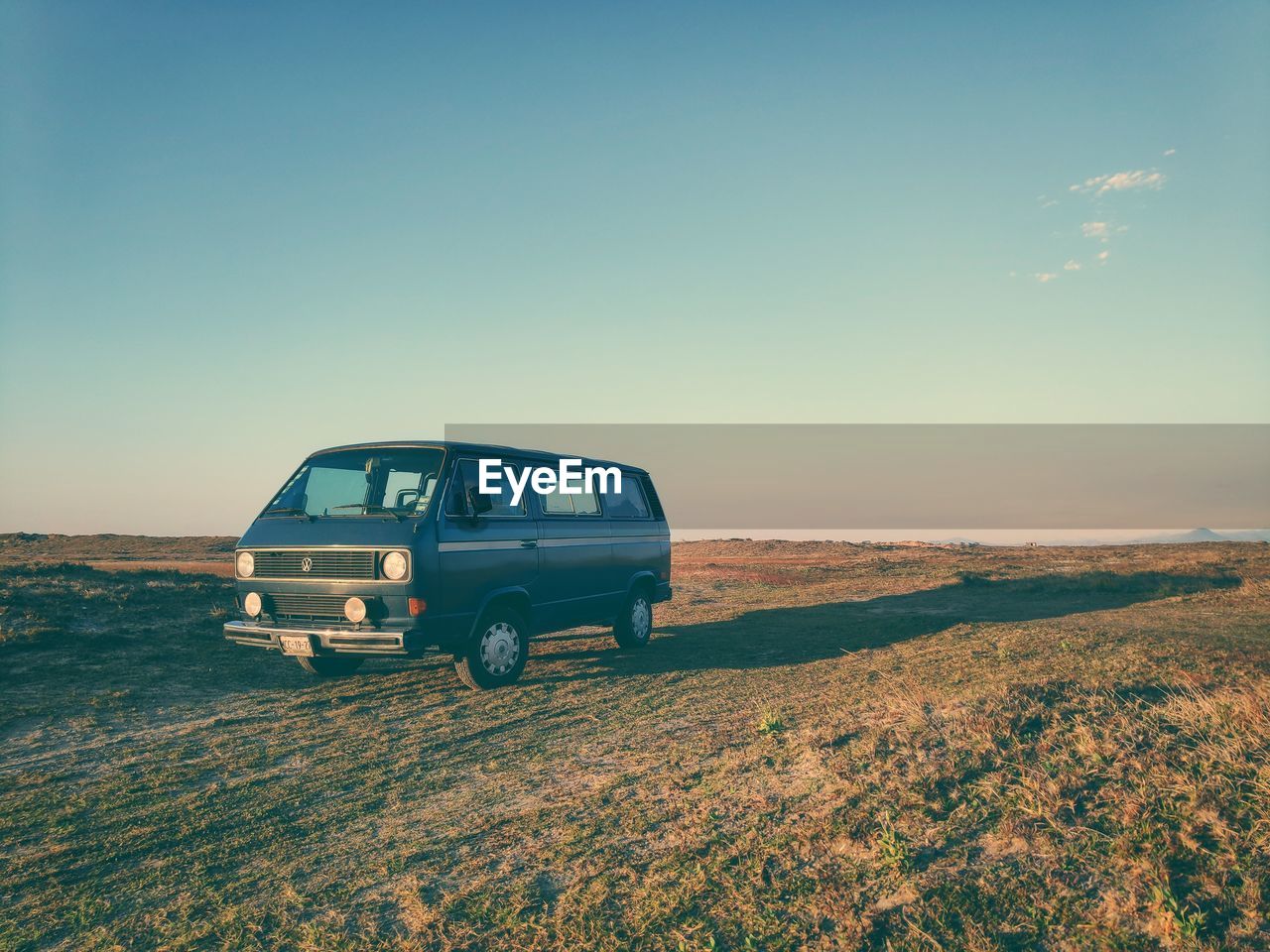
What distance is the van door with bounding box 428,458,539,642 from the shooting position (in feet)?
25.8

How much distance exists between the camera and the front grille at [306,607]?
783 cm

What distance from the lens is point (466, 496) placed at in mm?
8375

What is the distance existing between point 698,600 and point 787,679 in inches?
375

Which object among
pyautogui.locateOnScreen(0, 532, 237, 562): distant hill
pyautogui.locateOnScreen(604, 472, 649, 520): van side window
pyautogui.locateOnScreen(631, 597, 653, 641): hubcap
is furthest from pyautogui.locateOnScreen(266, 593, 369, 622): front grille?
pyautogui.locateOnScreen(0, 532, 237, 562): distant hill

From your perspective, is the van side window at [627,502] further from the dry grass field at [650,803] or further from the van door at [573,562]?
the dry grass field at [650,803]

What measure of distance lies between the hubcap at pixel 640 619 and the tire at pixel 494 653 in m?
2.61

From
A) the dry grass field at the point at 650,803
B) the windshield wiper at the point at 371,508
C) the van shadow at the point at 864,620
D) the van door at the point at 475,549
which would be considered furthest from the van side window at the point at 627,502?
the windshield wiper at the point at 371,508

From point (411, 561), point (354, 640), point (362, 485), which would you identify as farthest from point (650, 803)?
point (362, 485)

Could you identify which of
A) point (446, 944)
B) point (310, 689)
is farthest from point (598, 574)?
point (446, 944)

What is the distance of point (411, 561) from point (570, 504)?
2890 millimetres

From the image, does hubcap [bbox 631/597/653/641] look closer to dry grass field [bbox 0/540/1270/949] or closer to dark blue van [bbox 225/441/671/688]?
dark blue van [bbox 225/441/671/688]

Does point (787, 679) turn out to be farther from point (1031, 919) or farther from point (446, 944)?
point (446, 944)

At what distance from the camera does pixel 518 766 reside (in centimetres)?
564

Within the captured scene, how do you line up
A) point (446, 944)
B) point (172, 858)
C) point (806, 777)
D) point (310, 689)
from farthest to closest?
point (310, 689) → point (806, 777) → point (172, 858) → point (446, 944)
